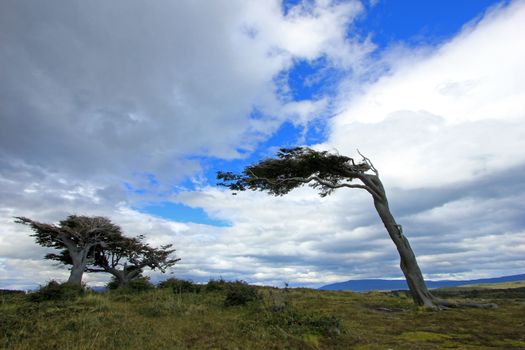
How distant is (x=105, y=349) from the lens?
23.2 feet

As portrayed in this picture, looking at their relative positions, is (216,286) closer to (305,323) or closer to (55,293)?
(55,293)

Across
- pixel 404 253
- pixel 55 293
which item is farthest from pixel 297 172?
pixel 55 293

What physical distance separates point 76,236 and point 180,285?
1580cm

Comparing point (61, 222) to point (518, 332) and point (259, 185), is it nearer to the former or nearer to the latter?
point (259, 185)

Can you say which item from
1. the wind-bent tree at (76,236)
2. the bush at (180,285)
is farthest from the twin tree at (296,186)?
the bush at (180,285)

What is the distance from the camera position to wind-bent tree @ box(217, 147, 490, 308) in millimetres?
16938

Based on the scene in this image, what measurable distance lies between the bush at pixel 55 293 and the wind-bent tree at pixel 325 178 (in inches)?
371

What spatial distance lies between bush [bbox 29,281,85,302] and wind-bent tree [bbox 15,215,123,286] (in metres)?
11.6

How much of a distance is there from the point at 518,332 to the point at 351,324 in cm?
434

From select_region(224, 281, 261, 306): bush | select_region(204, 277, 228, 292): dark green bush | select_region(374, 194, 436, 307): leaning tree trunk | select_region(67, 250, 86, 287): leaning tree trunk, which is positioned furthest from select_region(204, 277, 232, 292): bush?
select_region(67, 250, 86, 287): leaning tree trunk

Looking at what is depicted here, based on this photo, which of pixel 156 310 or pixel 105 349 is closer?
pixel 105 349

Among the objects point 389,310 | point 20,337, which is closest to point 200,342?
point 20,337

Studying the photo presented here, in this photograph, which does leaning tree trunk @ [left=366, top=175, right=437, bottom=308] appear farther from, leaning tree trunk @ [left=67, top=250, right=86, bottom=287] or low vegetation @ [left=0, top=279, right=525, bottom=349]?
leaning tree trunk @ [left=67, top=250, right=86, bottom=287]

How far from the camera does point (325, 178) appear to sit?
2047cm
